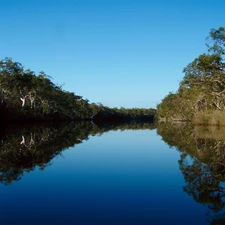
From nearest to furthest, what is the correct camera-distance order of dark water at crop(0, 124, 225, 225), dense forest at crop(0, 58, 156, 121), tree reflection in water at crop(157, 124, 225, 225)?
dark water at crop(0, 124, 225, 225) < tree reflection in water at crop(157, 124, 225, 225) < dense forest at crop(0, 58, 156, 121)

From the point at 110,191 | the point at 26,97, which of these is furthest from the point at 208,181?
the point at 26,97

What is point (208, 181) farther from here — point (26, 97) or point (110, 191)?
point (26, 97)

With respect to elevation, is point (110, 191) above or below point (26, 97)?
below

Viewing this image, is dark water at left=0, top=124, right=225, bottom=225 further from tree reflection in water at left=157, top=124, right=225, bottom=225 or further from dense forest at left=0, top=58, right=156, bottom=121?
dense forest at left=0, top=58, right=156, bottom=121

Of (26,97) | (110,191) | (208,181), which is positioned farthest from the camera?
(26,97)

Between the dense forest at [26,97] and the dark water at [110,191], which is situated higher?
the dense forest at [26,97]

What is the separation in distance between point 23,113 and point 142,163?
4898cm

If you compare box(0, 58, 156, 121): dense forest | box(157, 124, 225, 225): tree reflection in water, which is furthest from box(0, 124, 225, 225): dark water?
box(0, 58, 156, 121): dense forest

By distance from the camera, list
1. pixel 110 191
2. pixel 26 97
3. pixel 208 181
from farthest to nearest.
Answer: pixel 26 97 → pixel 208 181 → pixel 110 191

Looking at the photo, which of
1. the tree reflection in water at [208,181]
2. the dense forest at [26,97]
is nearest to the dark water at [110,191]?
the tree reflection in water at [208,181]

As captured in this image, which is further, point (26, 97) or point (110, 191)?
point (26, 97)

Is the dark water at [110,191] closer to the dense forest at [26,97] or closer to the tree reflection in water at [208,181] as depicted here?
the tree reflection in water at [208,181]

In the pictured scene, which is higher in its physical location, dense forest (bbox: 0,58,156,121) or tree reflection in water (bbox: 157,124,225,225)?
dense forest (bbox: 0,58,156,121)

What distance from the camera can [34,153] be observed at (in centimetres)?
1652
